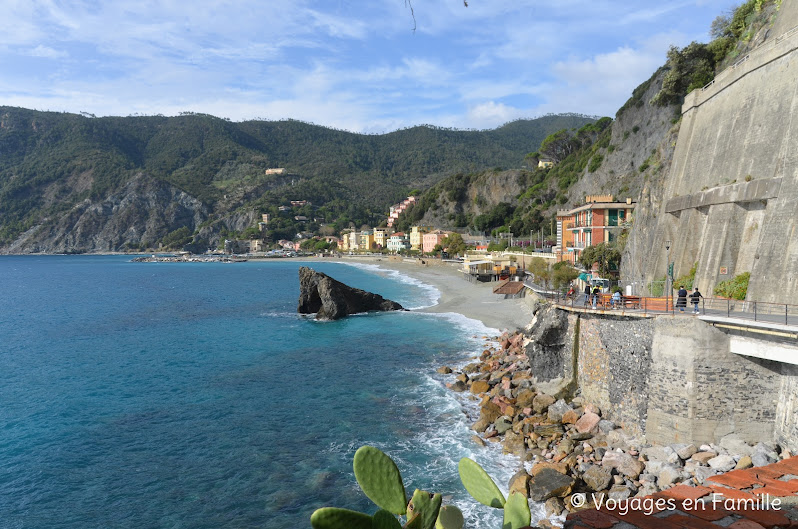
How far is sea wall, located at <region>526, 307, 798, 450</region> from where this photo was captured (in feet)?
42.8

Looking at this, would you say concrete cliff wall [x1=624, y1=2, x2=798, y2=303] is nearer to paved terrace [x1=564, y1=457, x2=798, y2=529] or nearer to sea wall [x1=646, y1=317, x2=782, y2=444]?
sea wall [x1=646, y1=317, x2=782, y2=444]

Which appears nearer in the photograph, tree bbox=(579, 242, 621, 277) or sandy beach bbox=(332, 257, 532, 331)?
tree bbox=(579, 242, 621, 277)

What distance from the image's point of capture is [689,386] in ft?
44.5

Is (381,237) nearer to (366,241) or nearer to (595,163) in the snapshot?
(366,241)

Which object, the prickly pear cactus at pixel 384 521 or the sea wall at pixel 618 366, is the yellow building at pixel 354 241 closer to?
the sea wall at pixel 618 366

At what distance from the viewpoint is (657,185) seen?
91.4 ft

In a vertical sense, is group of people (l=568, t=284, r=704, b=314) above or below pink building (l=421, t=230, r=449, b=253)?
below

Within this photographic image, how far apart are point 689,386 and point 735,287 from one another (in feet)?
17.0

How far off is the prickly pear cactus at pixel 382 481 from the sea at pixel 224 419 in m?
10.4

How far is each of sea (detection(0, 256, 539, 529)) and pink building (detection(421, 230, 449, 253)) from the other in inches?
2500

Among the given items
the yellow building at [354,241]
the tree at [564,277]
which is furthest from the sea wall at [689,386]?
the yellow building at [354,241]

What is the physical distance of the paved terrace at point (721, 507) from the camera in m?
6.11

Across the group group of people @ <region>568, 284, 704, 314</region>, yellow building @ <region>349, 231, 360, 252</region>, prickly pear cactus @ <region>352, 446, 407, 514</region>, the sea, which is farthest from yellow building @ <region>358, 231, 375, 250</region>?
Result: prickly pear cactus @ <region>352, 446, 407, 514</region>

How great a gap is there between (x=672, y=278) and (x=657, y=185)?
8424 mm
